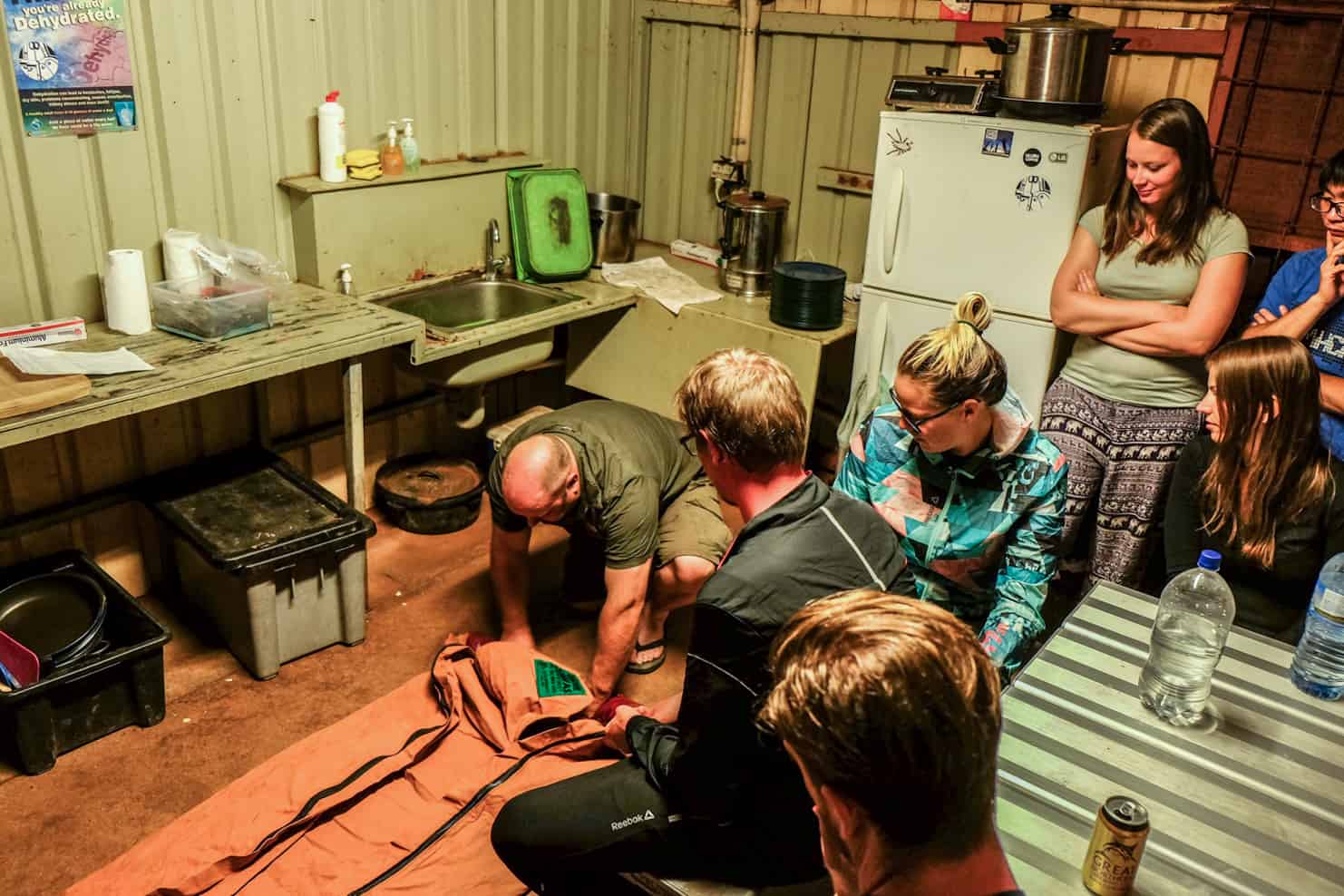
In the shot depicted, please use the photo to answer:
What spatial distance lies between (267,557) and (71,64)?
1.43m

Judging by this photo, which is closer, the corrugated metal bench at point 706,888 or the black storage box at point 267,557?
the corrugated metal bench at point 706,888

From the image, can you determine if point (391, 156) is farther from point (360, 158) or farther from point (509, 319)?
point (509, 319)

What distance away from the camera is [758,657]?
5.79 feet

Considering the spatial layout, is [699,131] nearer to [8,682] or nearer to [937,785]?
[8,682]

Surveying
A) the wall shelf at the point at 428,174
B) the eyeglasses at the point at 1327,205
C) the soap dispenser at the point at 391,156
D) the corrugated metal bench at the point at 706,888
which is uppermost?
the eyeglasses at the point at 1327,205

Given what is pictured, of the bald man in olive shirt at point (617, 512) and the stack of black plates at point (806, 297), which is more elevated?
the stack of black plates at point (806, 297)

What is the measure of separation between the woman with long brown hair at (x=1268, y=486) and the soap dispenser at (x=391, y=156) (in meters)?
2.65

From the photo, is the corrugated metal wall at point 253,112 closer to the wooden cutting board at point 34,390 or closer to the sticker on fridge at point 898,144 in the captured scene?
the wooden cutting board at point 34,390

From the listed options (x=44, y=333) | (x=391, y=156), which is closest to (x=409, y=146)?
(x=391, y=156)

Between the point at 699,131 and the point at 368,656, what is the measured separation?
2.55 m

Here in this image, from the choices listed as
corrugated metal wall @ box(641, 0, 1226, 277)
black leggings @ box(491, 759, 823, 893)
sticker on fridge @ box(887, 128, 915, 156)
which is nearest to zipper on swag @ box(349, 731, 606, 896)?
black leggings @ box(491, 759, 823, 893)

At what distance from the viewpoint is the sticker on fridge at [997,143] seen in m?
3.26

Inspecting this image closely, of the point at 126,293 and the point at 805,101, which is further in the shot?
the point at 805,101

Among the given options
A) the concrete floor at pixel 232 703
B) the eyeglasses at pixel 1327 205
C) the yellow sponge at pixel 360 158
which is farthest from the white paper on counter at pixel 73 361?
the eyeglasses at pixel 1327 205
